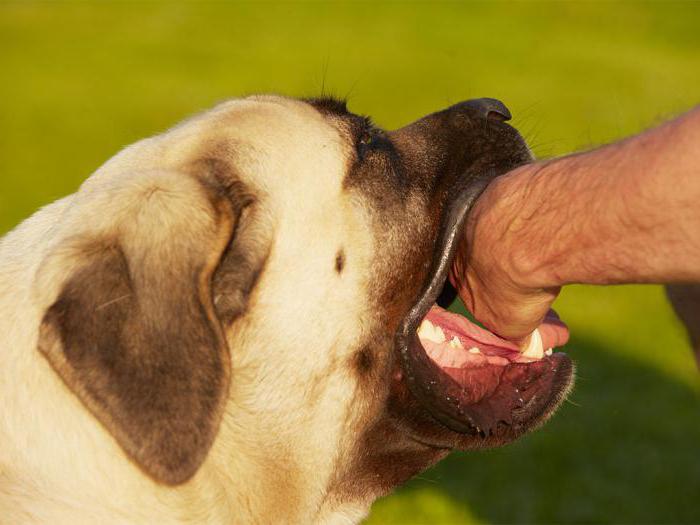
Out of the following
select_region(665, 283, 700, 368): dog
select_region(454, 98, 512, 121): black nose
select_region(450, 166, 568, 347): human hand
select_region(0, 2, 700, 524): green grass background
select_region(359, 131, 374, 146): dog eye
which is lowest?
select_region(0, 2, 700, 524): green grass background

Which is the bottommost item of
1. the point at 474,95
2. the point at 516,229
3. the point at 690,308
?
the point at 474,95

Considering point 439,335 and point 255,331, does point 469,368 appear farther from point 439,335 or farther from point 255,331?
point 255,331

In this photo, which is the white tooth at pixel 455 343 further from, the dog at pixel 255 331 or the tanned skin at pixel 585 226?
the tanned skin at pixel 585 226

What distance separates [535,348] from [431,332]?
1.38 feet

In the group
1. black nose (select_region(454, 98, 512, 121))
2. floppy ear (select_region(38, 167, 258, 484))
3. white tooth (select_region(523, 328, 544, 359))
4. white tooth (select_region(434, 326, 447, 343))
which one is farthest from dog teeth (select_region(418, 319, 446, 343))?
floppy ear (select_region(38, 167, 258, 484))

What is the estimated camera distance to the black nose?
361 centimetres

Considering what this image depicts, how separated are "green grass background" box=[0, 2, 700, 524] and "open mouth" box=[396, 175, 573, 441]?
2074mm

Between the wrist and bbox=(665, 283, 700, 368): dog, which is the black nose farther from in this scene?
bbox=(665, 283, 700, 368): dog

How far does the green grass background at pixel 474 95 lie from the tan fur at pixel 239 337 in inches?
93.0

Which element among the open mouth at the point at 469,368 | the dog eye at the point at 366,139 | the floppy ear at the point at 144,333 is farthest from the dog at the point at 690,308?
the floppy ear at the point at 144,333

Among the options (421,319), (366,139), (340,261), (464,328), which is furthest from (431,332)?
(366,139)

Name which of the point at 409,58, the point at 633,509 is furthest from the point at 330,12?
the point at 633,509

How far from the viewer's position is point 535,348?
3.66 m

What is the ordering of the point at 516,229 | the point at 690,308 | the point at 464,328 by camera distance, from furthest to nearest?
the point at 690,308, the point at 464,328, the point at 516,229
